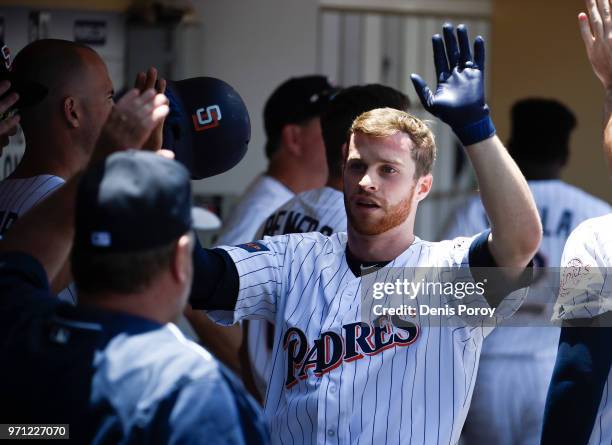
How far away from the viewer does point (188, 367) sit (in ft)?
5.52

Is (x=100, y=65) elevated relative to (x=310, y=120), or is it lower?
elevated

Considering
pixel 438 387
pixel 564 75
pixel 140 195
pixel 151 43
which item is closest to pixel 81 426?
pixel 140 195

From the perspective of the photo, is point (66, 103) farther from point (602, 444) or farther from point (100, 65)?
point (602, 444)

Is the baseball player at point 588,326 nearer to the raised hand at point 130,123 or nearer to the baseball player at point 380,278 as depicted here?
the baseball player at point 380,278

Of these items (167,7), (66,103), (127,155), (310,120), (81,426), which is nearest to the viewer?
(81,426)

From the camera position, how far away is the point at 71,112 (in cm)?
284

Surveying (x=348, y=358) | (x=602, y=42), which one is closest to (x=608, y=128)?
(x=602, y=42)

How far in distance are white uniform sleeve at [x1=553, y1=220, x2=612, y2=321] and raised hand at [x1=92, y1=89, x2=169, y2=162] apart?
3.93ft

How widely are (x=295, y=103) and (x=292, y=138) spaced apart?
15 centimetres

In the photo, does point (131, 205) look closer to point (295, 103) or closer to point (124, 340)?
point (124, 340)

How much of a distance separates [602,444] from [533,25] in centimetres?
429

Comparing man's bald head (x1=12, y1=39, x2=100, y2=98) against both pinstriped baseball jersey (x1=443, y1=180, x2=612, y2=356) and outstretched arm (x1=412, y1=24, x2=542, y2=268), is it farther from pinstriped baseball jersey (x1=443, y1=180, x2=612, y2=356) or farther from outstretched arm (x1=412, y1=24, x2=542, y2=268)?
pinstriped baseball jersey (x1=443, y1=180, x2=612, y2=356)

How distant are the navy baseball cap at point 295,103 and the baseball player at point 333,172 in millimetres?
713

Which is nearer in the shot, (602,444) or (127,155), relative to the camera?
(127,155)
